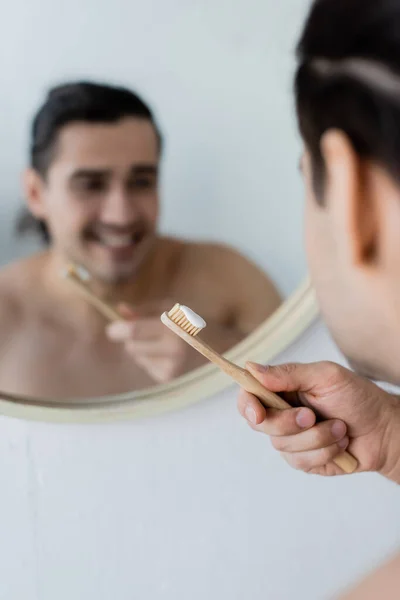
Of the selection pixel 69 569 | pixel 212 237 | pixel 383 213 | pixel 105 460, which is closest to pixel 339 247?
pixel 383 213

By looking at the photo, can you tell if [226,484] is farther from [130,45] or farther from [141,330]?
[130,45]

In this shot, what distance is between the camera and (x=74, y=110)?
434mm

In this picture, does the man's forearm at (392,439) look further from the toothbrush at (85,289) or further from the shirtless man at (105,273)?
the toothbrush at (85,289)

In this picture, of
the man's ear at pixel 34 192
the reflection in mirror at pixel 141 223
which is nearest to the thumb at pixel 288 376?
the reflection in mirror at pixel 141 223

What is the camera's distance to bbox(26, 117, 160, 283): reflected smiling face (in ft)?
1.45

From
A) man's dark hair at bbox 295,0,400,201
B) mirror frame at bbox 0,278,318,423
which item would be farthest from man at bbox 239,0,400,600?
mirror frame at bbox 0,278,318,423

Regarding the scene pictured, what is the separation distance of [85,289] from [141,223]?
71 millimetres

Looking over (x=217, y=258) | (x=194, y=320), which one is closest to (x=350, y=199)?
(x=194, y=320)

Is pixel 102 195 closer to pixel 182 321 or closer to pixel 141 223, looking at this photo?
pixel 141 223

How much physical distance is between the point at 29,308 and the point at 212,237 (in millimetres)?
160

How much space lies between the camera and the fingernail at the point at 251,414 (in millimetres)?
383

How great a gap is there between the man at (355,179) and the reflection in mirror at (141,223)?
125 mm

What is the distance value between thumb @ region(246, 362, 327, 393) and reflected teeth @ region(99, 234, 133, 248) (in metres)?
0.15

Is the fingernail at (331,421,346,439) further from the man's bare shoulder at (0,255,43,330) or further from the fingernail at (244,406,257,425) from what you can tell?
the man's bare shoulder at (0,255,43,330)
